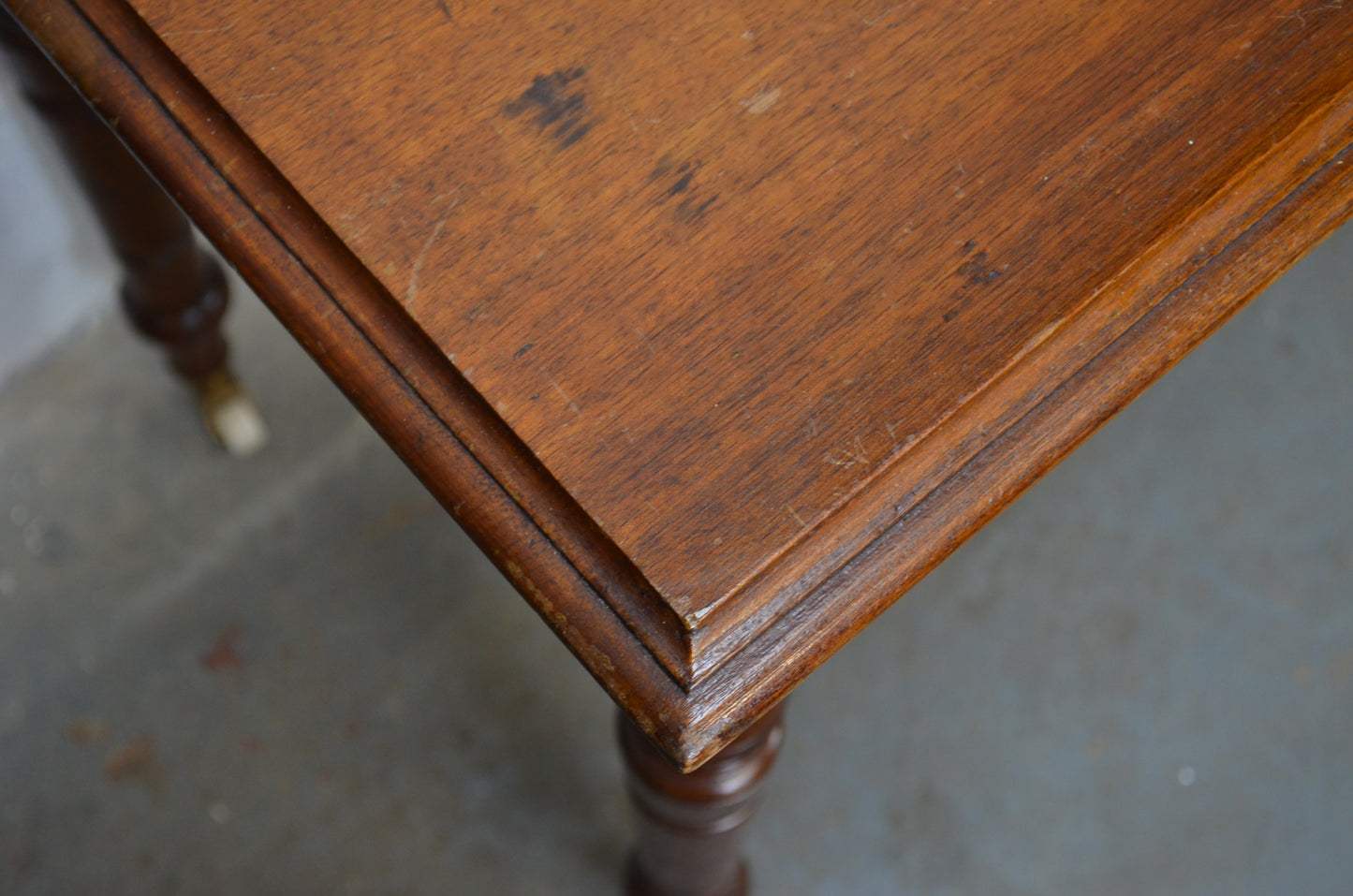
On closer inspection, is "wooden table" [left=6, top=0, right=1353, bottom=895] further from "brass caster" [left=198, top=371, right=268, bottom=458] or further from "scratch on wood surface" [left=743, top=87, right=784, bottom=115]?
"brass caster" [left=198, top=371, right=268, bottom=458]

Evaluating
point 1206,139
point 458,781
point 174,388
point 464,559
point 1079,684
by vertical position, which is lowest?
point 1079,684

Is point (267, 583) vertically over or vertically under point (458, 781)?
over

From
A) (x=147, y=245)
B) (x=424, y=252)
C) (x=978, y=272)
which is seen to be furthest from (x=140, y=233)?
(x=978, y=272)

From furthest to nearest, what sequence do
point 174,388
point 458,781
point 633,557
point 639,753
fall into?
1. point 174,388
2. point 458,781
3. point 639,753
4. point 633,557

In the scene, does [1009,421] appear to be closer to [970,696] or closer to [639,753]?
[639,753]

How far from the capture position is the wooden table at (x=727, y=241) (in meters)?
0.44

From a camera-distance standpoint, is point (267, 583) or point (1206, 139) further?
point (267, 583)

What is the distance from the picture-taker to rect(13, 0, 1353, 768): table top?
0.44 m

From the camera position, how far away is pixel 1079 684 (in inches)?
41.1

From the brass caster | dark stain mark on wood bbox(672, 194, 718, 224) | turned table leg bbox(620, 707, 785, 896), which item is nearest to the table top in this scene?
dark stain mark on wood bbox(672, 194, 718, 224)

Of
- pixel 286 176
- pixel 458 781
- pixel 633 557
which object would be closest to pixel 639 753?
pixel 633 557

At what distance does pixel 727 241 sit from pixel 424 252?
12 cm

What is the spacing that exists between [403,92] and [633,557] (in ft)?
0.75

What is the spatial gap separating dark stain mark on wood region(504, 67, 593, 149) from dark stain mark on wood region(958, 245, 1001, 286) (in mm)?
167
